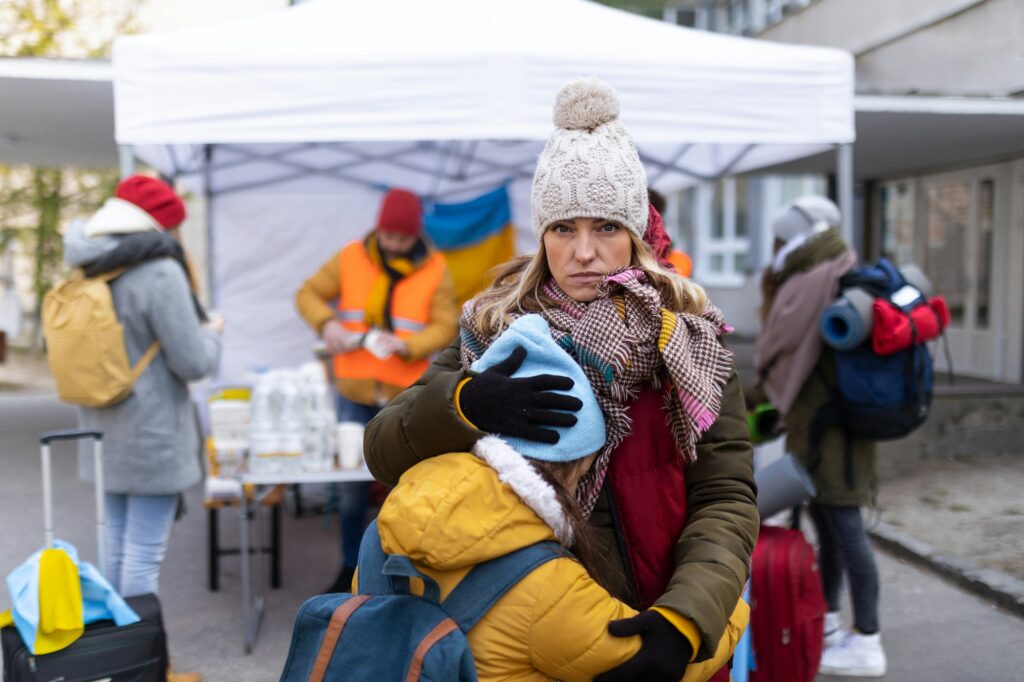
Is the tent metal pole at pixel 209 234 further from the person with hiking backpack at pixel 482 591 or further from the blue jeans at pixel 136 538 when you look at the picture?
the person with hiking backpack at pixel 482 591

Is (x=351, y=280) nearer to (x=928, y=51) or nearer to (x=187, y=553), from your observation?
(x=187, y=553)

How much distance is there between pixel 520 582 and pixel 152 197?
2.67 meters

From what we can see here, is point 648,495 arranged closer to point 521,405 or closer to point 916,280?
point 521,405

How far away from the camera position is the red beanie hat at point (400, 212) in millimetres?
4664

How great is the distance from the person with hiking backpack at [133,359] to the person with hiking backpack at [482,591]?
213 centimetres

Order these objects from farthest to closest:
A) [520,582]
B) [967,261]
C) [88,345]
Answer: [967,261]
[88,345]
[520,582]

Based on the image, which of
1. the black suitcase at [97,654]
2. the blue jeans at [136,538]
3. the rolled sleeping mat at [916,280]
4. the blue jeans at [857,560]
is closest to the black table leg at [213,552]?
the blue jeans at [136,538]

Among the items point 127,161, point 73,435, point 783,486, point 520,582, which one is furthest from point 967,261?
point 520,582

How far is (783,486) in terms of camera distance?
331 centimetres

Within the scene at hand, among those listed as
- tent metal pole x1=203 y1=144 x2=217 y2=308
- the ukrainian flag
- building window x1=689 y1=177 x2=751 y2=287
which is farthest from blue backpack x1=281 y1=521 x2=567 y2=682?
building window x1=689 y1=177 x2=751 y2=287

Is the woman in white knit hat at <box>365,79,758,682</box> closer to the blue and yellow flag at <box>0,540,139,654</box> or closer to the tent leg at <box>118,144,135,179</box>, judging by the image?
the blue and yellow flag at <box>0,540,139,654</box>

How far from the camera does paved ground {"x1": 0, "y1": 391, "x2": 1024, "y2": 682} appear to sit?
3.86m

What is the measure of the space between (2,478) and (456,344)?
6.78 metres

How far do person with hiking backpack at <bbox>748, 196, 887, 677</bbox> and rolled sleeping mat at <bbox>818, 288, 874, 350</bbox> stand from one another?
0.32 ft
